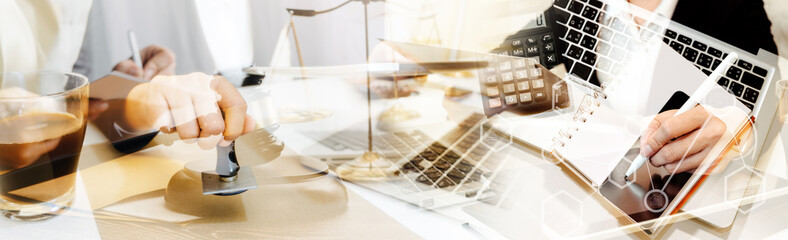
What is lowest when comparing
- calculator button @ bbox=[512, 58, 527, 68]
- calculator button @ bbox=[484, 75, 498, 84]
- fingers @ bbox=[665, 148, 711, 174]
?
fingers @ bbox=[665, 148, 711, 174]

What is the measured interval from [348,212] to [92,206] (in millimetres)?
254

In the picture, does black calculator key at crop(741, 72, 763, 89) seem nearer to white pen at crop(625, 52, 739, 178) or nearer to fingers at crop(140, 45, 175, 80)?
white pen at crop(625, 52, 739, 178)

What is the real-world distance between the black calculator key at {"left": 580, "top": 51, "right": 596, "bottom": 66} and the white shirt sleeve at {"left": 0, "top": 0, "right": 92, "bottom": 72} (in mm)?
549

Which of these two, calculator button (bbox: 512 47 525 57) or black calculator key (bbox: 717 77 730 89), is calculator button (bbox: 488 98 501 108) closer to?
calculator button (bbox: 512 47 525 57)

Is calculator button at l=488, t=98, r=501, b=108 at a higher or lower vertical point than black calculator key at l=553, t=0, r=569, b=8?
lower

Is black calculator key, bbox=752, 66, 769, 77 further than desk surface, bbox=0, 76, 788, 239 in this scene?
Yes

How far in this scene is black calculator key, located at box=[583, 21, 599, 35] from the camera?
498 mm

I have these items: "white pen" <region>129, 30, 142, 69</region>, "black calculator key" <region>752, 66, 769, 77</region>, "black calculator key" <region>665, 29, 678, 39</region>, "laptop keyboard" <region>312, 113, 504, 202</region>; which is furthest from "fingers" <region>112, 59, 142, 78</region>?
"black calculator key" <region>752, 66, 769, 77</region>

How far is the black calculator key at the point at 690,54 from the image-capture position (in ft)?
1.63

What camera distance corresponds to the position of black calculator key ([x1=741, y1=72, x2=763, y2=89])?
1.64 feet

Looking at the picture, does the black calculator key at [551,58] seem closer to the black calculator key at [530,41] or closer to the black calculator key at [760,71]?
the black calculator key at [530,41]

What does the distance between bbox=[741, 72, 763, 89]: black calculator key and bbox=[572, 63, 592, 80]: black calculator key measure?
0.59ft

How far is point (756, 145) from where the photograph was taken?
0.52m

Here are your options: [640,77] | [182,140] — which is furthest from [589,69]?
[182,140]
